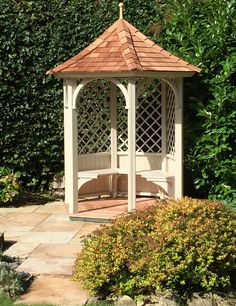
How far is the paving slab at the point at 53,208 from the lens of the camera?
9.28 metres

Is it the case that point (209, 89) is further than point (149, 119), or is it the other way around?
point (149, 119)

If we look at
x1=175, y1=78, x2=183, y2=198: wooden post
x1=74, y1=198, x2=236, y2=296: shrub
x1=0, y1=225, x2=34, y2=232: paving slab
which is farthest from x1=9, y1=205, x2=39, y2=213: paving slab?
x1=74, y1=198, x2=236, y2=296: shrub

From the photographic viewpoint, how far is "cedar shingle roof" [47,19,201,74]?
800 centimetres

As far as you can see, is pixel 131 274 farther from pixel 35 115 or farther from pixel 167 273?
pixel 35 115

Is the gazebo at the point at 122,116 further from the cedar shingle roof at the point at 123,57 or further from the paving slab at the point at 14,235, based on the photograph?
the paving slab at the point at 14,235

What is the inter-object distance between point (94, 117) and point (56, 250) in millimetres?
3610

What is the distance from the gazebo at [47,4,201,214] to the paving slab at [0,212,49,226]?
513 millimetres

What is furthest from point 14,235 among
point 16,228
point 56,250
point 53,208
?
point 53,208

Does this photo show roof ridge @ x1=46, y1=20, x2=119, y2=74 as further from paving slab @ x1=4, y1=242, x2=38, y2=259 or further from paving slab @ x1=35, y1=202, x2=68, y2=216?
paving slab @ x1=4, y1=242, x2=38, y2=259

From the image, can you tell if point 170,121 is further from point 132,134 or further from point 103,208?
point 103,208

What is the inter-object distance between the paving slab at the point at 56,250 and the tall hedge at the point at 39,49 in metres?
3.57

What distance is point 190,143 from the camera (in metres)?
9.32

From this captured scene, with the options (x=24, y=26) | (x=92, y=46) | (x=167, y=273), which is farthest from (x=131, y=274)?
(x=24, y=26)

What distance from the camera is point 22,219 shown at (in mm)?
8688
